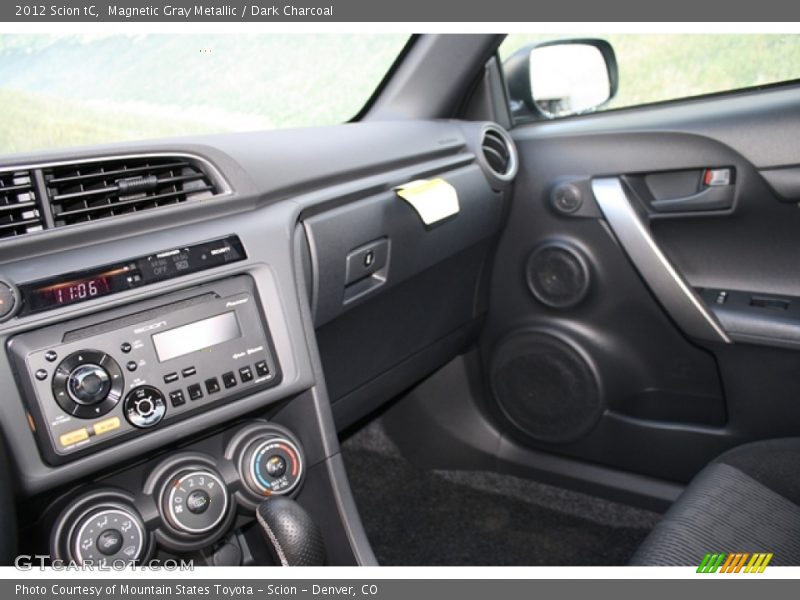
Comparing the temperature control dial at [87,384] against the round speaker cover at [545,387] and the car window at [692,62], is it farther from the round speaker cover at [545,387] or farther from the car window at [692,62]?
the car window at [692,62]

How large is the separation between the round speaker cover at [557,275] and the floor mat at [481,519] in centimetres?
54

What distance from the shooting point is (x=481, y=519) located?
6.65ft

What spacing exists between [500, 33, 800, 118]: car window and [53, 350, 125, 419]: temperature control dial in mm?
1320

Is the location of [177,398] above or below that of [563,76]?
below

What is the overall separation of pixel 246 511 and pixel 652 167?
1190mm

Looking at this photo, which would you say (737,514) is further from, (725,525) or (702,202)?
(702,202)

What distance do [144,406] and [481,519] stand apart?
1226mm

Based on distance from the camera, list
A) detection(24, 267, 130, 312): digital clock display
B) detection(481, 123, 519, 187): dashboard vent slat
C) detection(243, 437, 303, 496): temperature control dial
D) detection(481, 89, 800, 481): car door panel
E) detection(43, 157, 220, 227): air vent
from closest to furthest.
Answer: detection(24, 267, 130, 312): digital clock display → detection(43, 157, 220, 227): air vent → detection(243, 437, 303, 496): temperature control dial → detection(481, 89, 800, 481): car door panel → detection(481, 123, 519, 187): dashboard vent slat

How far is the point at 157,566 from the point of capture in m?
1.08

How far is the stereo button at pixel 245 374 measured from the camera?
114 centimetres

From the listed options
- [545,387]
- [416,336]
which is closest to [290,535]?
[416,336]

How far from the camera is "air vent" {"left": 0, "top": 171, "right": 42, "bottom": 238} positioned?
39.5 inches

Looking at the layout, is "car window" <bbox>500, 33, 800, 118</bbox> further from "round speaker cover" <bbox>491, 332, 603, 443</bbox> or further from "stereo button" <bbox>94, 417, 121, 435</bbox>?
"stereo button" <bbox>94, 417, 121, 435</bbox>

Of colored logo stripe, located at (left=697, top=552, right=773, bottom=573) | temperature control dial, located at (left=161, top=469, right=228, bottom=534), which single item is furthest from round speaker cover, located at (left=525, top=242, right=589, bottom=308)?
temperature control dial, located at (left=161, top=469, right=228, bottom=534)
